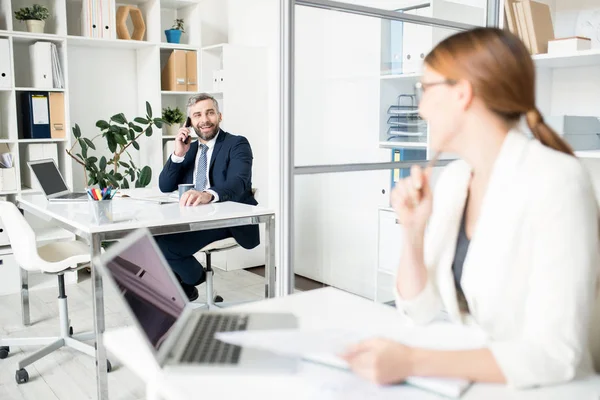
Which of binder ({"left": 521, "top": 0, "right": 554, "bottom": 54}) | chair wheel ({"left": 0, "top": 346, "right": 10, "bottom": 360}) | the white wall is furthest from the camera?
the white wall

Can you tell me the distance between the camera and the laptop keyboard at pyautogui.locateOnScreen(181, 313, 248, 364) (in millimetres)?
1082

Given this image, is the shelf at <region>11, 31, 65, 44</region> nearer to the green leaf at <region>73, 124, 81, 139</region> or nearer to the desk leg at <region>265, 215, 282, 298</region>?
the green leaf at <region>73, 124, 81, 139</region>

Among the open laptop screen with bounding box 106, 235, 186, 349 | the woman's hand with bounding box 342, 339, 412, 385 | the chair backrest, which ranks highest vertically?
the open laptop screen with bounding box 106, 235, 186, 349

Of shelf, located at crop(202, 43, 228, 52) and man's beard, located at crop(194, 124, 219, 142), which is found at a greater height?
shelf, located at crop(202, 43, 228, 52)

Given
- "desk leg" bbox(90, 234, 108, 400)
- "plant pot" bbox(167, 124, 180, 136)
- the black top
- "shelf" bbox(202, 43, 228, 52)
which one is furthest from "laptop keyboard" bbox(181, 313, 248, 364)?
"plant pot" bbox(167, 124, 180, 136)

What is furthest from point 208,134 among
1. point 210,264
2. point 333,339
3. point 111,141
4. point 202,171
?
point 333,339

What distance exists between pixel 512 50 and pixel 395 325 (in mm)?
613

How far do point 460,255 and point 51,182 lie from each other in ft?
8.94

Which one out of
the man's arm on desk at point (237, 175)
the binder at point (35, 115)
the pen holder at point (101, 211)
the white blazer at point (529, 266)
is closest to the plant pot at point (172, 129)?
the binder at point (35, 115)

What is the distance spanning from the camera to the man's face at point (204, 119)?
3.59m

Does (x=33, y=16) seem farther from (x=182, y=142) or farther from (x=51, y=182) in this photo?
(x=182, y=142)

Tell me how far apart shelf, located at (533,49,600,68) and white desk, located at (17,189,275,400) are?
1.48 meters

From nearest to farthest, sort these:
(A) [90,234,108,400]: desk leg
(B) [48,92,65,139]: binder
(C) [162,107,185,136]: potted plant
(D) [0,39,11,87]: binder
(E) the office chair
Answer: (A) [90,234,108,400]: desk leg, (E) the office chair, (D) [0,39,11,87]: binder, (B) [48,92,65,139]: binder, (C) [162,107,185,136]: potted plant

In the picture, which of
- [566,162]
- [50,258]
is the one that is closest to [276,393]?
[566,162]
